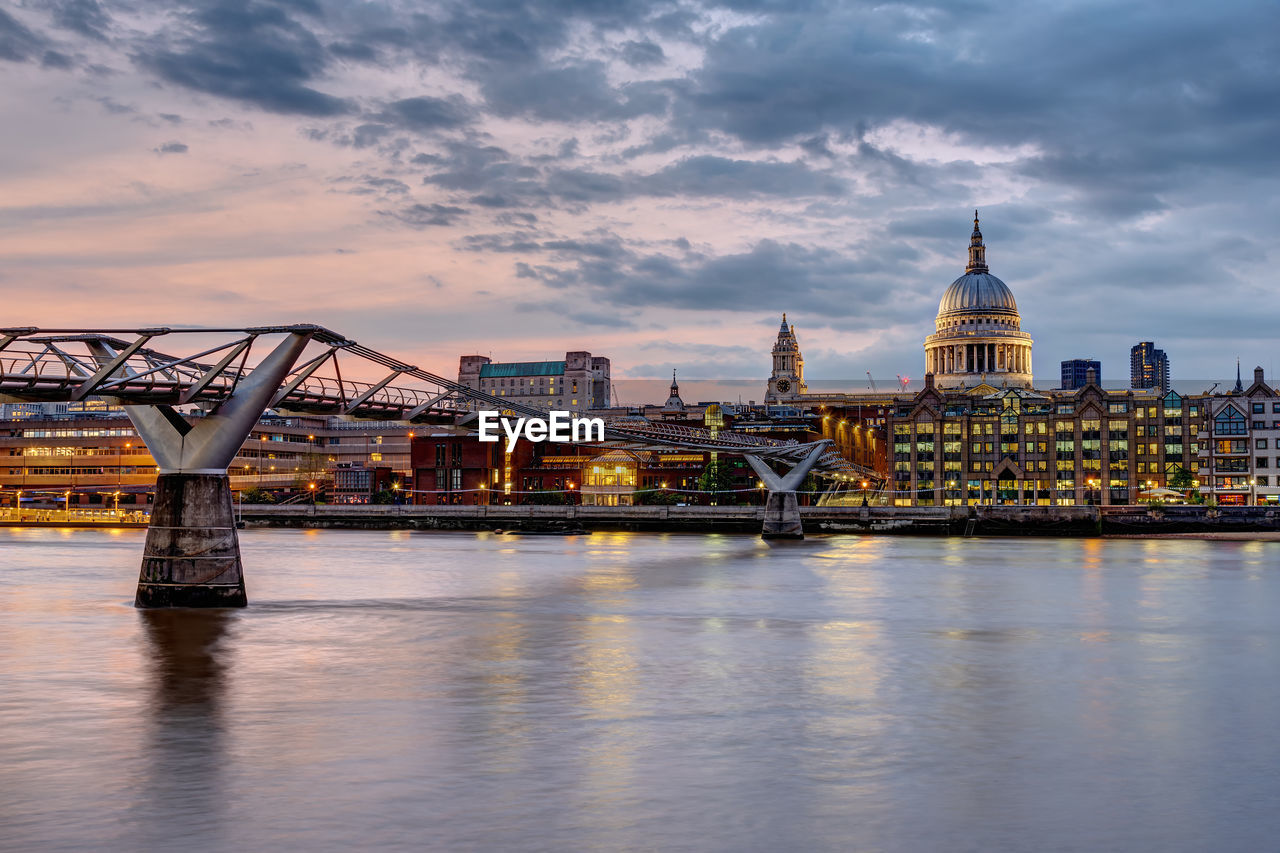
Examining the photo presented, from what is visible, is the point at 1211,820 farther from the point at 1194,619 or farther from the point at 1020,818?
the point at 1194,619

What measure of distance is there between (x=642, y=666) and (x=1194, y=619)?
26.0m

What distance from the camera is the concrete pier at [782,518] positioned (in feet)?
341

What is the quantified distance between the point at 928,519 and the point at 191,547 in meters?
90.9

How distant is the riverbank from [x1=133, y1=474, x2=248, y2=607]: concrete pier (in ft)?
266

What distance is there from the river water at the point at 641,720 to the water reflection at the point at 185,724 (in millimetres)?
95

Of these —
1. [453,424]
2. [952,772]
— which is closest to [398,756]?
[952,772]

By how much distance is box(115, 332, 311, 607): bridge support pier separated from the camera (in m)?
40.8

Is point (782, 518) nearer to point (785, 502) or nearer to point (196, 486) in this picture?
point (785, 502)

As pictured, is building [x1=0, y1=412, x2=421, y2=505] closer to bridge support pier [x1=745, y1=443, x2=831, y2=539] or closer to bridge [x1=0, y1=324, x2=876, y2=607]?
bridge support pier [x1=745, y1=443, x2=831, y2=539]

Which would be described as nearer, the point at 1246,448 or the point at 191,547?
the point at 191,547

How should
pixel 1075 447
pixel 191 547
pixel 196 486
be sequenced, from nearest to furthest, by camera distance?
1. pixel 196 486
2. pixel 191 547
3. pixel 1075 447

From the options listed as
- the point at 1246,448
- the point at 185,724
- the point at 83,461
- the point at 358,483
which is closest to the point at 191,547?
the point at 185,724

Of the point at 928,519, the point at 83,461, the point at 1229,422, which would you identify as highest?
the point at 1229,422

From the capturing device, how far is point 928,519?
12156 centimetres
